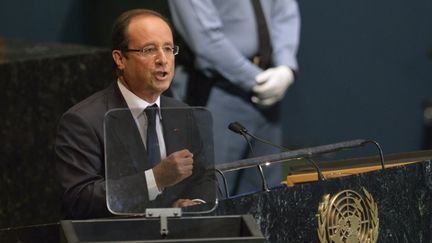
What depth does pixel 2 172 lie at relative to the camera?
19.5 ft

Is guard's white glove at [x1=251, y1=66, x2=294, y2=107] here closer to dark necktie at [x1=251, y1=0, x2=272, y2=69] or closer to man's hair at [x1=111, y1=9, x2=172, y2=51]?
dark necktie at [x1=251, y1=0, x2=272, y2=69]

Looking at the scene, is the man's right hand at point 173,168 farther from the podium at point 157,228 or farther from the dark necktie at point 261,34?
the dark necktie at point 261,34

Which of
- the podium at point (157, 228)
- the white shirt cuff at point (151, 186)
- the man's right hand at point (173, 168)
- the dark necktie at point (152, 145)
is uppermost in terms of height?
the dark necktie at point (152, 145)

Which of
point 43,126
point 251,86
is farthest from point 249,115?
point 43,126

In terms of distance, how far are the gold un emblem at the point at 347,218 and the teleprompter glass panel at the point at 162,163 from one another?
1.08ft

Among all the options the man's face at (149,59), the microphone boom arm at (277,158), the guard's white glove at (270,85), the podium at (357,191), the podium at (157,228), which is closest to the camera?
the podium at (157,228)

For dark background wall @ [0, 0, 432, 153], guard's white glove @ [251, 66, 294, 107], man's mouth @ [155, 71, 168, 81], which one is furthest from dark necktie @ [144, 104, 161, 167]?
dark background wall @ [0, 0, 432, 153]

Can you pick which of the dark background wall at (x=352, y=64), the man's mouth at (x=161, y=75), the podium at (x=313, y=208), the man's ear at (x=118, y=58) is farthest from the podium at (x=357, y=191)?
the dark background wall at (x=352, y=64)

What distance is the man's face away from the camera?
4156 mm

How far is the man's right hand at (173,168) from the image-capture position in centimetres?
364

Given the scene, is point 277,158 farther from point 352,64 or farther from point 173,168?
point 352,64

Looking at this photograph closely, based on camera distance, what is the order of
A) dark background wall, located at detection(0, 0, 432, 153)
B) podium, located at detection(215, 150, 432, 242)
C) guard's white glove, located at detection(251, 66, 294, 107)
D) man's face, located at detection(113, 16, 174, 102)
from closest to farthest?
podium, located at detection(215, 150, 432, 242)
man's face, located at detection(113, 16, 174, 102)
guard's white glove, located at detection(251, 66, 294, 107)
dark background wall, located at detection(0, 0, 432, 153)

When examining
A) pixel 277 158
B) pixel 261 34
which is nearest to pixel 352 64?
pixel 261 34

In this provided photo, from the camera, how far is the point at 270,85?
Answer: 5902mm
